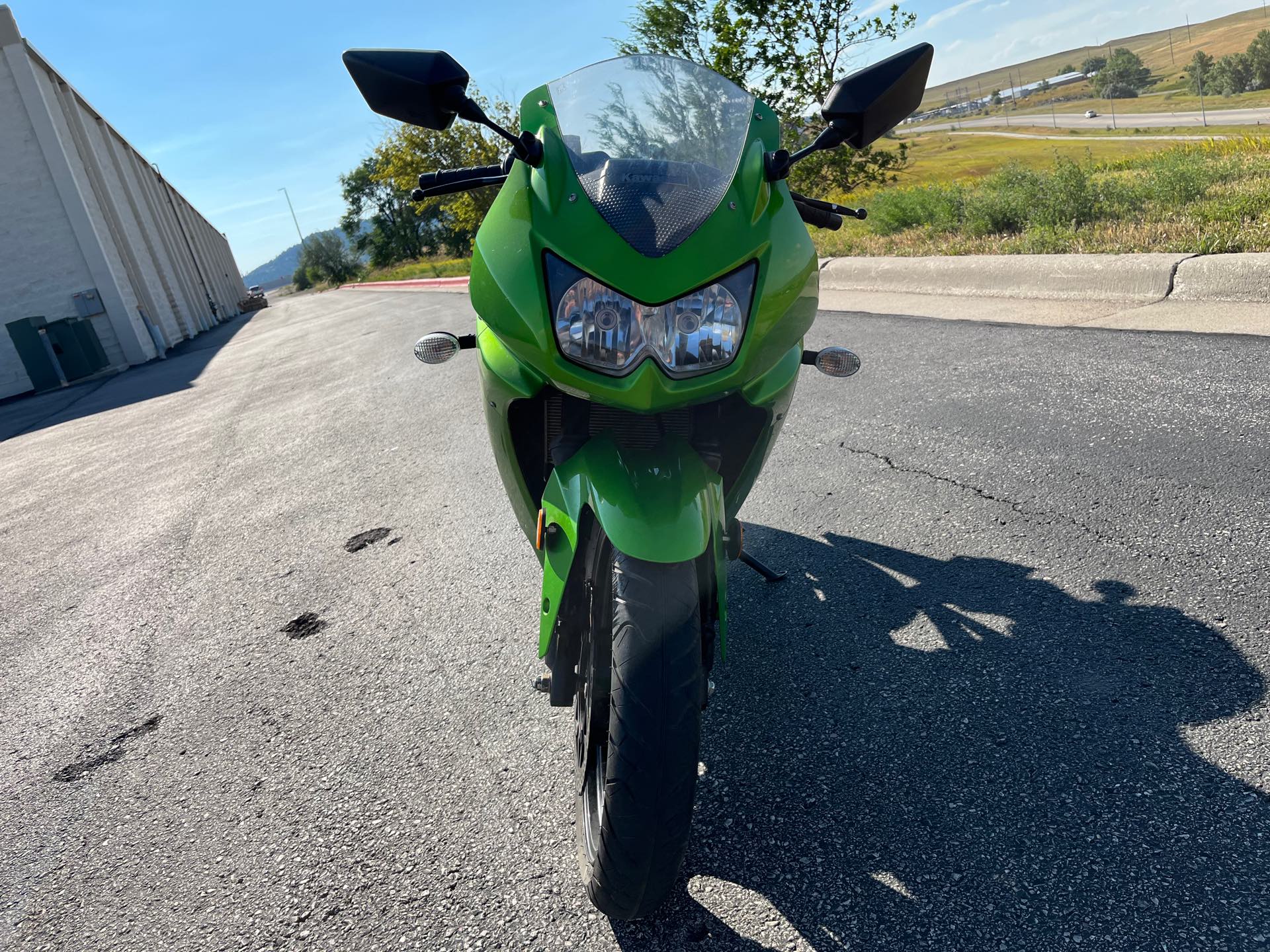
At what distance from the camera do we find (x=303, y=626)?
355cm

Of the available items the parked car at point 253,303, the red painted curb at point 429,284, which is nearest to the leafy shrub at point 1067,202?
the red painted curb at point 429,284

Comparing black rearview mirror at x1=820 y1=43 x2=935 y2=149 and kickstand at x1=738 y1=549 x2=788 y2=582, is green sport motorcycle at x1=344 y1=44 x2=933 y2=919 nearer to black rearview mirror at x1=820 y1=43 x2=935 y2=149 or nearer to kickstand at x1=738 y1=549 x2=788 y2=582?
black rearview mirror at x1=820 y1=43 x2=935 y2=149

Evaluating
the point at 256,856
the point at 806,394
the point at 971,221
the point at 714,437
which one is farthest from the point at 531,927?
the point at 971,221

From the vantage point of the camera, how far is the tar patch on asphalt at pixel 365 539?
439cm

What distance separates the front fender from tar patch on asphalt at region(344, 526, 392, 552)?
2.57 m

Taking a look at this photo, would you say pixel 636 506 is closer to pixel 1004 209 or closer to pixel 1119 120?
pixel 1004 209

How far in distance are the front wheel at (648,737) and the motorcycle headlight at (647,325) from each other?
1.40 ft

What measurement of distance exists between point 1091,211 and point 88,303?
25.3 meters

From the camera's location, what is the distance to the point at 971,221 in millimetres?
9695

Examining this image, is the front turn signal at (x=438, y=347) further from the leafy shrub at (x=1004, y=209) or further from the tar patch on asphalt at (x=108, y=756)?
the leafy shrub at (x=1004, y=209)

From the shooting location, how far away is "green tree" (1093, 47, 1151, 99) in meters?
131

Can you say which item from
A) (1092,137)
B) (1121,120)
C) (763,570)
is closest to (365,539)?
(763,570)

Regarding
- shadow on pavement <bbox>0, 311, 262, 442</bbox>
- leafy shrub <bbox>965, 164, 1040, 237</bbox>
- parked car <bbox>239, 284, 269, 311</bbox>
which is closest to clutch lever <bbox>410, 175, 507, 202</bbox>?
leafy shrub <bbox>965, 164, 1040, 237</bbox>

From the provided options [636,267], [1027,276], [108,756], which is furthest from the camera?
[1027,276]
